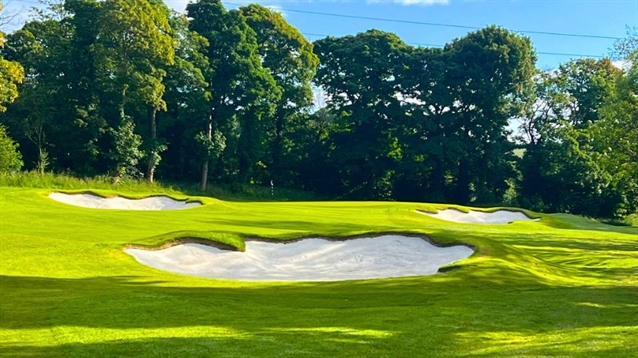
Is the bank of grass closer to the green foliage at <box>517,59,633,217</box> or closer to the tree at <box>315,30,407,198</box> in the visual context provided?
the tree at <box>315,30,407,198</box>

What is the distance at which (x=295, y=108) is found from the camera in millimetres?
65500

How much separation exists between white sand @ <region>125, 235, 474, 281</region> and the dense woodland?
3328 centimetres

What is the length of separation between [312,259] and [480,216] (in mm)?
24964

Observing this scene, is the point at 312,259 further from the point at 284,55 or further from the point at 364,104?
the point at 364,104

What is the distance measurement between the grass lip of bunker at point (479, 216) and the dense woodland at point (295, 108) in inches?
629

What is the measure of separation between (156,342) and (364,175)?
192ft

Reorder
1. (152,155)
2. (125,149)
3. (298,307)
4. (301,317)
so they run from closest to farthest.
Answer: (301,317), (298,307), (125,149), (152,155)

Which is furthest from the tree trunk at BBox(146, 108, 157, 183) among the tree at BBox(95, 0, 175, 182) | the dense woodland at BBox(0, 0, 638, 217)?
the tree at BBox(95, 0, 175, 182)

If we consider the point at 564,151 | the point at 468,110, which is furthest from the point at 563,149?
the point at 468,110

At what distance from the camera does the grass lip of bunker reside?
37750mm

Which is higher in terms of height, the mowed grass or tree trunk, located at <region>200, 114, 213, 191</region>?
tree trunk, located at <region>200, 114, 213, 191</region>

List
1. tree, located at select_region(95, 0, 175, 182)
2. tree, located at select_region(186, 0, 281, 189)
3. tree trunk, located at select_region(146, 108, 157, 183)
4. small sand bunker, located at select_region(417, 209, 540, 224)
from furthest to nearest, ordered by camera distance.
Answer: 1. tree, located at select_region(186, 0, 281, 189)
2. tree trunk, located at select_region(146, 108, 157, 183)
3. tree, located at select_region(95, 0, 175, 182)
4. small sand bunker, located at select_region(417, 209, 540, 224)

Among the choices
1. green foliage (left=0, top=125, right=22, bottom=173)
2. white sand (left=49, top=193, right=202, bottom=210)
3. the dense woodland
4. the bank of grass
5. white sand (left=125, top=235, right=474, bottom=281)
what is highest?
the dense woodland

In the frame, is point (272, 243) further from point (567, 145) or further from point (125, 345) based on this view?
point (567, 145)
